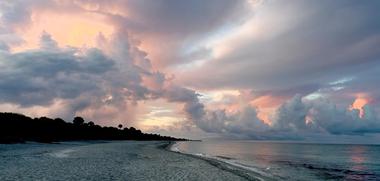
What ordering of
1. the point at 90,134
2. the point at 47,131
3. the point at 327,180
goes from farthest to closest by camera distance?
1. the point at 90,134
2. the point at 47,131
3. the point at 327,180

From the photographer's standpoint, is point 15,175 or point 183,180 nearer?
point 15,175

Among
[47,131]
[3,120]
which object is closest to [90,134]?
[47,131]

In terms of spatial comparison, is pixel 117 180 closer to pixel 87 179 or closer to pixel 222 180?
pixel 87 179

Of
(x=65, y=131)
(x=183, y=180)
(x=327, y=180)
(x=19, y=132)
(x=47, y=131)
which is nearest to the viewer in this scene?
(x=183, y=180)

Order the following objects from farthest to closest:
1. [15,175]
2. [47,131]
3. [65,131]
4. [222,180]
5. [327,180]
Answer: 1. [65,131]
2. [47,131]
3. [327,180]
4. [222,180]
5. [15,175]

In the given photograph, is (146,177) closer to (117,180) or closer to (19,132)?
(117,180)

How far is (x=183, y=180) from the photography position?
90.8ft

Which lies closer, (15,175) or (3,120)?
(15,175)

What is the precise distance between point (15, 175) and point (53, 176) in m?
2.36

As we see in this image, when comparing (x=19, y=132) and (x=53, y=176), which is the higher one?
(x=19, y=132)

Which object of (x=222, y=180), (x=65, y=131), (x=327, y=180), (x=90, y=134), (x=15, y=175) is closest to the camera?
(x=15, y=175)

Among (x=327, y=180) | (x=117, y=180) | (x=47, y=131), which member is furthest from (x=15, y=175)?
(x=47, y=131)

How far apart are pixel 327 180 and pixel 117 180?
26634 millimetres

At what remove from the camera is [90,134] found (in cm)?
18562
